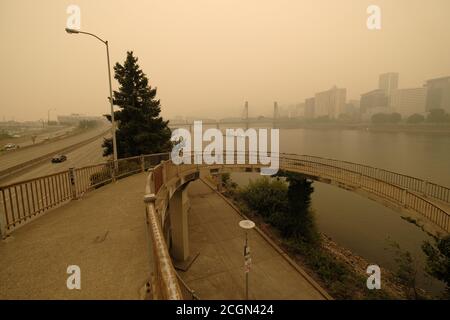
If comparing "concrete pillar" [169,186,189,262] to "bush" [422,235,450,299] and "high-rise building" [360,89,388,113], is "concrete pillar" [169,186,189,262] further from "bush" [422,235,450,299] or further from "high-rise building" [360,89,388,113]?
"high-rise building" [360,89,388,113]

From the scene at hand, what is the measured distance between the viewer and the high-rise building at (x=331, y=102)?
13525 centimetres

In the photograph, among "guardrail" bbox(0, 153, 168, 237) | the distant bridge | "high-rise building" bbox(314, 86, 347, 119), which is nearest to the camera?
"guardrail" bbox(0, 153, 168, 237)

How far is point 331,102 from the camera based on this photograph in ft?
445

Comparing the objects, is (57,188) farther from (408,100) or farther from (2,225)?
(408,100)

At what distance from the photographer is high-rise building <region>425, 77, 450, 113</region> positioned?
109m

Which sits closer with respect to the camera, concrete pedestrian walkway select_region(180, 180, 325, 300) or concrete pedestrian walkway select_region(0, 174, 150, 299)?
concrete pedestrian walkway select_region(0, 174, 150, 299)

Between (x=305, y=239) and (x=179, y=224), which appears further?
(x=305, y=239)

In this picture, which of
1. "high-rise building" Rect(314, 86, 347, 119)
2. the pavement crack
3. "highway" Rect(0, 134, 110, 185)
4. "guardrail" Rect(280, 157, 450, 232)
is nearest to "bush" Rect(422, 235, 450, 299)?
"guardrail" Rect(280, 157, 450, 232)

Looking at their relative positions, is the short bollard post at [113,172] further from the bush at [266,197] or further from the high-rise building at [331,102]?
the high-rise building at [331,102]

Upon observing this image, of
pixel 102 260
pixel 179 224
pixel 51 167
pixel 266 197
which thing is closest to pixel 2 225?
pixel 102 260

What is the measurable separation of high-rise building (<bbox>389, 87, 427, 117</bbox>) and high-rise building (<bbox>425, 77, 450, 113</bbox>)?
3943 mm

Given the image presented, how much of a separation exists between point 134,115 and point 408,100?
524 feet

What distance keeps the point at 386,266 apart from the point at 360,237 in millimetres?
3539
